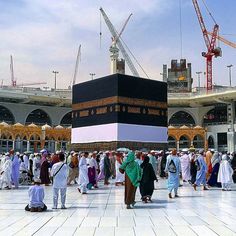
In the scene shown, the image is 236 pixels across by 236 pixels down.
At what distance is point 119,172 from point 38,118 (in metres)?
35.8

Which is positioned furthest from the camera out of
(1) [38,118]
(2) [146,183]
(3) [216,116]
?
(1) [38,118]

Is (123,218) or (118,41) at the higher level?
(118,41)

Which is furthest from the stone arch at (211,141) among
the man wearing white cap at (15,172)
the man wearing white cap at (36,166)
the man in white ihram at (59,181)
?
the man in white ihram at (59,181)

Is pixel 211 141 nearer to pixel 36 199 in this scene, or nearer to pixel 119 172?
pixel 119 172

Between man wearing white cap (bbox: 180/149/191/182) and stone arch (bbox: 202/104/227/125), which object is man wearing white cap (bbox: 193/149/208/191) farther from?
stone arch (bbox: 202/104/227/125)

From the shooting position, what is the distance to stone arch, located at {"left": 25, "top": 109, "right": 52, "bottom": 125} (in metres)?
46.4

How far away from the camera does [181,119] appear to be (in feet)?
165

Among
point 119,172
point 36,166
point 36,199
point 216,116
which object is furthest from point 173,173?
point 216,116

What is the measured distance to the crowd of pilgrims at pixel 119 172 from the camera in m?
7.46

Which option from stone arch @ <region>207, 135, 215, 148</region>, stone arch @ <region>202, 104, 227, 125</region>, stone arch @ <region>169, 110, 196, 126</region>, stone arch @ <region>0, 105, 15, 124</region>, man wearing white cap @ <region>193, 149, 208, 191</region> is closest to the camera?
man wearing white cap @ <region>193, 149, 208, 191</region>

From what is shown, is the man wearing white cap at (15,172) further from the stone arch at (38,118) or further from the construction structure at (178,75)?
the construction structure at (178,75)

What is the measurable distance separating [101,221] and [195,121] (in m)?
42.1

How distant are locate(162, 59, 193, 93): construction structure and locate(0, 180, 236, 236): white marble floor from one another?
66086 mm

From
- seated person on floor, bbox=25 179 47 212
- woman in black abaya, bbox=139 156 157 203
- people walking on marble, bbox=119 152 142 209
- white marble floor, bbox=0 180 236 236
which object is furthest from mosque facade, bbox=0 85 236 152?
seated person on floor, bbox=25 179 47 212
